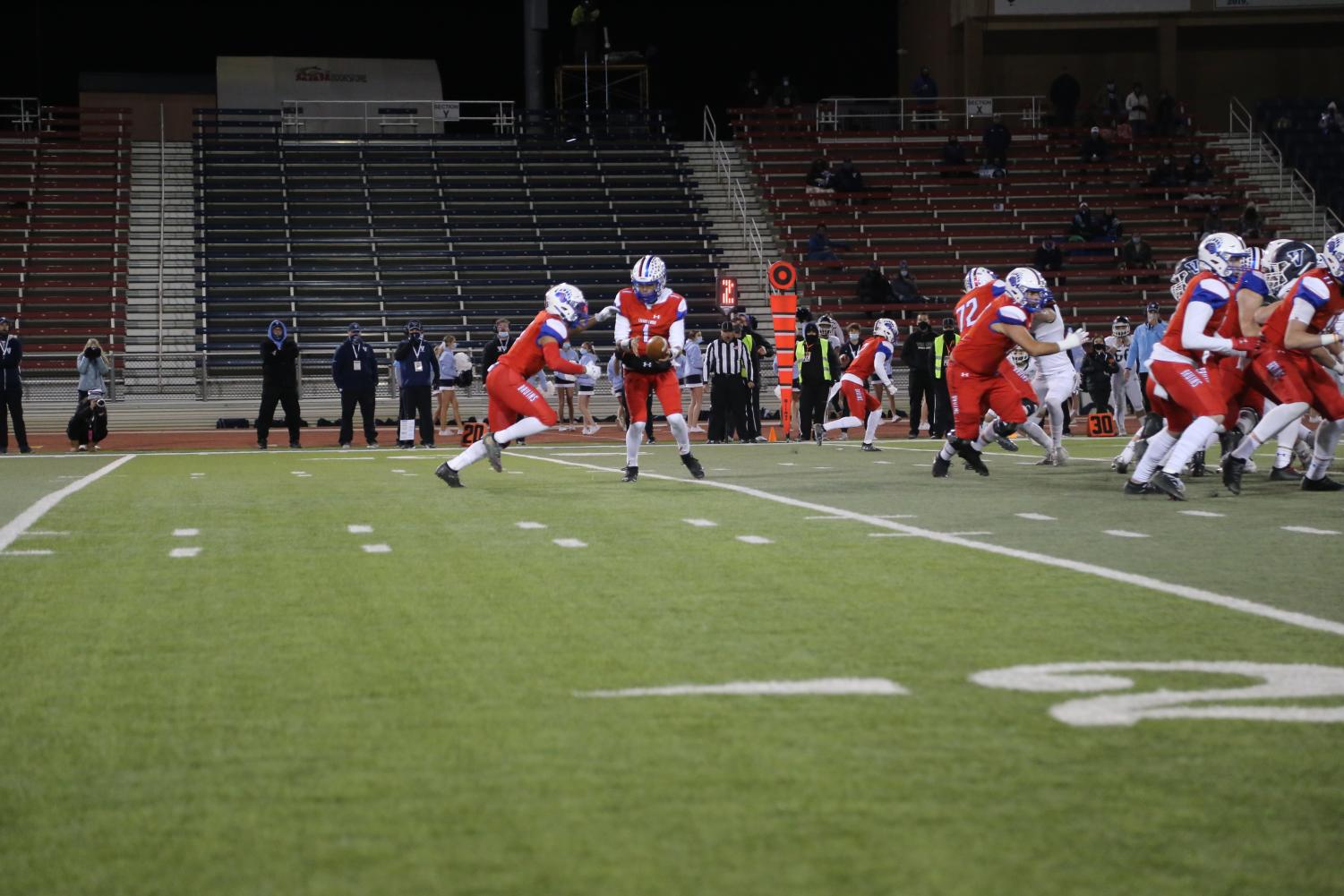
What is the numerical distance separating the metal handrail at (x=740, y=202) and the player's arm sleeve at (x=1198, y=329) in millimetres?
24929

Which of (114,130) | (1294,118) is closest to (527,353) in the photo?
(114,130)

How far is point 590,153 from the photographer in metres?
40.4

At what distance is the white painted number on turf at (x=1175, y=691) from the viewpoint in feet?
14.4

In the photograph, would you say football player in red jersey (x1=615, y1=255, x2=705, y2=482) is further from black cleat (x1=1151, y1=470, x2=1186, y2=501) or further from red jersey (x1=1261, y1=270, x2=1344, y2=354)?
red jersey (x1=1261, y1=270, x2=1344, y2=354)

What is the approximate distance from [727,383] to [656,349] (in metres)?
10.5

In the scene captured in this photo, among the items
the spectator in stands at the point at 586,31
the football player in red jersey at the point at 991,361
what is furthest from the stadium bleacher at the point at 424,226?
the football player in red jersey at the point at 991,361

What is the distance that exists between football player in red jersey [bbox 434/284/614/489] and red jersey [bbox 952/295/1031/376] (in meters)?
3.26

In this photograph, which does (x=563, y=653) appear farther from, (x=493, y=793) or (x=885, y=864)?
(x=885, y=864)

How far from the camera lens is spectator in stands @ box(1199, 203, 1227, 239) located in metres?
37.5

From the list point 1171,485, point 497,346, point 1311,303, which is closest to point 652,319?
point 1171,485

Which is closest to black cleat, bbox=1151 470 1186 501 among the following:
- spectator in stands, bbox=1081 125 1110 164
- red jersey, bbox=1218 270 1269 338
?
red jersey, bbox=1218 270 1269 338

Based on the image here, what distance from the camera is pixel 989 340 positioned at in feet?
48.0

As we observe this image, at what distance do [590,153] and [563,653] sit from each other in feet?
117

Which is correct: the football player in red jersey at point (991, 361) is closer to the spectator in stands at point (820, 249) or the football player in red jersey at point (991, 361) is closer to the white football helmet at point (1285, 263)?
the white football helmet at point (1285, 263)
